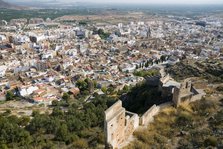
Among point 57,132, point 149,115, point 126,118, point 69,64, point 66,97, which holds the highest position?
point 126,118

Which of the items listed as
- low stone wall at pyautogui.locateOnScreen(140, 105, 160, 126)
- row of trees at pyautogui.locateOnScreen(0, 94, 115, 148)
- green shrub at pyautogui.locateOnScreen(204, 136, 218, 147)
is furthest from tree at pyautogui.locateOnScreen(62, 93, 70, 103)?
green shrub at pyautogui.locateOnScreen(204, 136, 218, 147)

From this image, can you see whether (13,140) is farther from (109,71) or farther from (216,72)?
(109,71)

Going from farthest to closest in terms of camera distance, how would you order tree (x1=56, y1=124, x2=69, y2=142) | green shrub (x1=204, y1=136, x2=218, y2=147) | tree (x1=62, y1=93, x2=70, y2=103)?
tree (x1=62, y1=93, x2=70, y2=103)
tree (x1=56, y1=124, x2=69, y2=142)
green shrub (x1=204, y1=136, x2=218, y2=147)

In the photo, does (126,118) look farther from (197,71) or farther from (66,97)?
(66,97)

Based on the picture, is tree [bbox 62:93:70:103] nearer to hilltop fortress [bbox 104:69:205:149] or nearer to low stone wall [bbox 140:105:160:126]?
hilltop fortress [bbox 104:69:205:149]

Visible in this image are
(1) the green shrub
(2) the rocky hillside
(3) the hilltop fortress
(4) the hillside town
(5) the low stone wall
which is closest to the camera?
(3) the hilltop fortress

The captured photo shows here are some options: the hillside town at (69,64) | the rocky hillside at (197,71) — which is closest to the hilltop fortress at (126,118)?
the rocky hillside at (197,71)

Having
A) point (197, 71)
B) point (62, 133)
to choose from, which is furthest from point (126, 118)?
point (197, 71)

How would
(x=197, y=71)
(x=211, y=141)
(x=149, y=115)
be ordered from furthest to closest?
1. (x=197, y=71)
2. (x=149, y=115)
3. (x=211, y=141)

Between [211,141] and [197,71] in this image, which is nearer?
[211,141]
